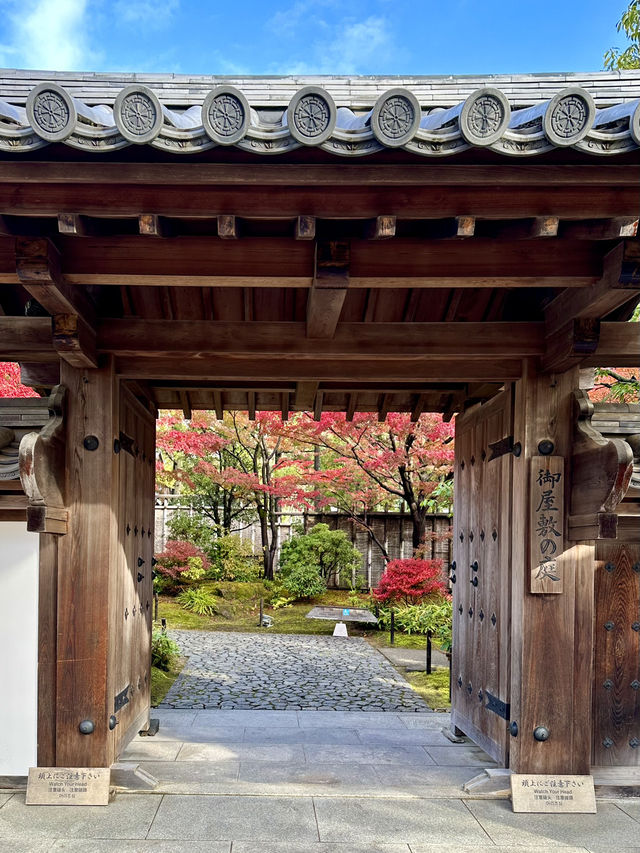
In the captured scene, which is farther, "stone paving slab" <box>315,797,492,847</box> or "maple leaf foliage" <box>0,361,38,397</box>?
"maple leaf foliage" <box>0,361,38,397</box>

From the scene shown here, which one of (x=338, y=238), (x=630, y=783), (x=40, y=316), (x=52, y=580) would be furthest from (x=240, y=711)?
(x=338, y=238)

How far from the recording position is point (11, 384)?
7.37 m

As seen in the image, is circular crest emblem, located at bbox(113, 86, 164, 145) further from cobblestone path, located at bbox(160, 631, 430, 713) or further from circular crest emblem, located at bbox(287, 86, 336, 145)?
cobblestone path, located at bbox(160, 631, 430, 713)

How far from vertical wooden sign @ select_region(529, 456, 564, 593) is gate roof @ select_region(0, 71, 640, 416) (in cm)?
60

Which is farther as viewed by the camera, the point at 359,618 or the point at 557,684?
the point at 359,618

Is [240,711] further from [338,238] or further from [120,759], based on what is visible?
[338,238]

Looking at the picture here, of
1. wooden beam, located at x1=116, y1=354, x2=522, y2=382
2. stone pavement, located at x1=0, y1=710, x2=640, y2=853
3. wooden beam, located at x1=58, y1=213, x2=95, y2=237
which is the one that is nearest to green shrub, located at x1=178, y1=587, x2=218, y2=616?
stone pavement, located at x1=0, y1=710, x2=640, y2=853

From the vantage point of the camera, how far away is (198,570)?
1301cm

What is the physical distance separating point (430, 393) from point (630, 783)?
2969mm

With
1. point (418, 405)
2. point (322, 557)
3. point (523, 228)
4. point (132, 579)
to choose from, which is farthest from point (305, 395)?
point (322, 557)

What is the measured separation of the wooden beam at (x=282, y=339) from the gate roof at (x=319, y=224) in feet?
0.04

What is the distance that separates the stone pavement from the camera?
126 inches

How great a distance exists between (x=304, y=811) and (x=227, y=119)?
137 inches

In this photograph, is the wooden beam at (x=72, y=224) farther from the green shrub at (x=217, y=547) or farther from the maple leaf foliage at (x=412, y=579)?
the green shrub at (x=217, y=547)
